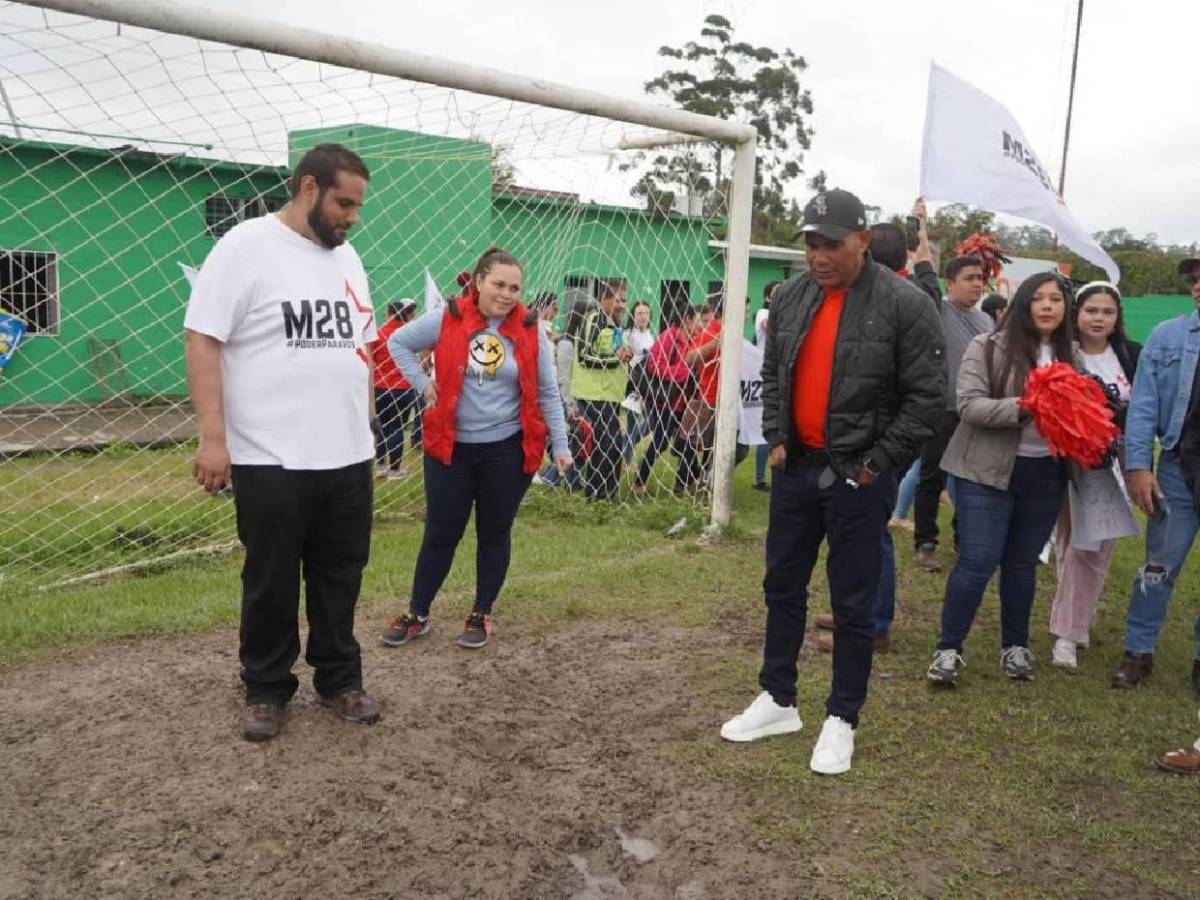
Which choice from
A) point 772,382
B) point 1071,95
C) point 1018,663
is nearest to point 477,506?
point 772,382

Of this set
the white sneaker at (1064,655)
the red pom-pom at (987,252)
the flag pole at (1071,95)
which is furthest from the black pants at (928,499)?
the flag pole at (1071,95)

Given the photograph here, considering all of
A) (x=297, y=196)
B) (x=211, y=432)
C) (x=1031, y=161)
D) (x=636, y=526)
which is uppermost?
(x=1031, y=161)

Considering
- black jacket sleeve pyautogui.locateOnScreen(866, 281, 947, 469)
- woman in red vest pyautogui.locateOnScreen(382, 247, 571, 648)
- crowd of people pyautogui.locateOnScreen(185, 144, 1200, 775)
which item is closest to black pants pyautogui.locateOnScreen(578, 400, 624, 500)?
crowd of people pyautogui.locateOnScreen(185, 144, 1200, 775)

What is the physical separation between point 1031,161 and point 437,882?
17.4ft

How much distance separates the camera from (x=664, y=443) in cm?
883

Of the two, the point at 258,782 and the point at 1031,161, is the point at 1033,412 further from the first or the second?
the point at 258,782

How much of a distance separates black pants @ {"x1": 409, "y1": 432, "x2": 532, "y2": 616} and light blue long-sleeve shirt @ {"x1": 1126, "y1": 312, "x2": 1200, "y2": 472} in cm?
270

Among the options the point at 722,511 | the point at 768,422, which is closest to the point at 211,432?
the point at 768,422

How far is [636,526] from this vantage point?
25.1ft

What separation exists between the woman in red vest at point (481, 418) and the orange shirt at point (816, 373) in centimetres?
143

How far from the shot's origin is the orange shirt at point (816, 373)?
3527 millimetres

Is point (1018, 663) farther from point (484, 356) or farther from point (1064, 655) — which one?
point (484, 356)

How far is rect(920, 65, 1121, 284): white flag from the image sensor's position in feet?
18.6

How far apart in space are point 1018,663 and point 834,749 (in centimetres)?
148
